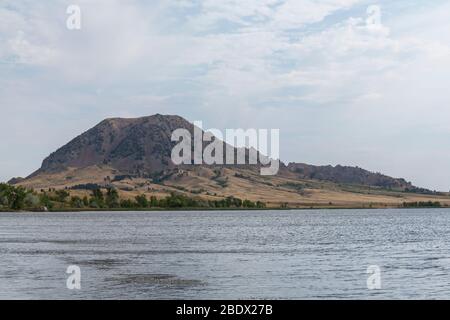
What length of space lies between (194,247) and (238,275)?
1645 inches

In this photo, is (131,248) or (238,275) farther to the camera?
(131,248)

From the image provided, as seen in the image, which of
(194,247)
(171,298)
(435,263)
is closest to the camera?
(171,298)

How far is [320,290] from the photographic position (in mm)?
54219

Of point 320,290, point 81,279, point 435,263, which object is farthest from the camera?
point 435,263

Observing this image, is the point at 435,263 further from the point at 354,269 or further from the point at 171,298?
the point at 171,298

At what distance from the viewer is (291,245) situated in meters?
110

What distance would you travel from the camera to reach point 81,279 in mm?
62906

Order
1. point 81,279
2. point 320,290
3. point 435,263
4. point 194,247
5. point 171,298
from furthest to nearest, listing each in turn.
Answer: point 194,247
point 435,263
point 81,279
point 320,290
point 171,298

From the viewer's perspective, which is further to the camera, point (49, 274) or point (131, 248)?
point (131, 248)

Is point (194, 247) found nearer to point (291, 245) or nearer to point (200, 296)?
point (291, 245)
